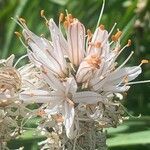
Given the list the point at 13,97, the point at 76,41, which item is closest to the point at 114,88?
the point at 76,41

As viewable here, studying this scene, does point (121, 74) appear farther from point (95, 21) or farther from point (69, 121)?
point (95, 21)

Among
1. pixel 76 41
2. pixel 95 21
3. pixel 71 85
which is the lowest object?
pixel 71 85

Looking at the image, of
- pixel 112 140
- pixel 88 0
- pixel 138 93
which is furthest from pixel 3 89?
pixel 88 0

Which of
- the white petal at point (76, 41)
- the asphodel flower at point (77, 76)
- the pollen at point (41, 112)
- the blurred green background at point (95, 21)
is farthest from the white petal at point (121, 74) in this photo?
the blurred green background at point (95, 21)

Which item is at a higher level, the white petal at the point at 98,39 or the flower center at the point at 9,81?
the white petal at the point at 98,39

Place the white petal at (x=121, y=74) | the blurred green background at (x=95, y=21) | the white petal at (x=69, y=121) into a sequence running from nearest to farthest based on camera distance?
the white petal at (x=69, y=121), the white petal at (x=121, y=74), the blurred green background at (x=95, y=21)

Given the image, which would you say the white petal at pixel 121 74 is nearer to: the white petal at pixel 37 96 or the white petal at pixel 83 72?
the white petal at pixel 83 72

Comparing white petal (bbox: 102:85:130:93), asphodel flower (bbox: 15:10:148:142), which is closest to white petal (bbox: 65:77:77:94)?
asphodel flower (bbox: 15:10:148:142)

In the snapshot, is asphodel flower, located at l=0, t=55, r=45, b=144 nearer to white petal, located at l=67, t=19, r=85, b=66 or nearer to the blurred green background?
white petal, located at l=67, t=19, r=85, b=66

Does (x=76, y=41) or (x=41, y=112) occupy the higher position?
(x=76, y=41)

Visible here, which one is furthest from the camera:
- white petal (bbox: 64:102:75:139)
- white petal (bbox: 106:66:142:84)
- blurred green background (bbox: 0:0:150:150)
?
blurred green background (bbox: 0:0:150:150)

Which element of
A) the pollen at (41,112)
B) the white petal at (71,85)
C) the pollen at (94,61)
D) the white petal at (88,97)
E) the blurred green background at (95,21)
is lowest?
the pollen at (41,112)
